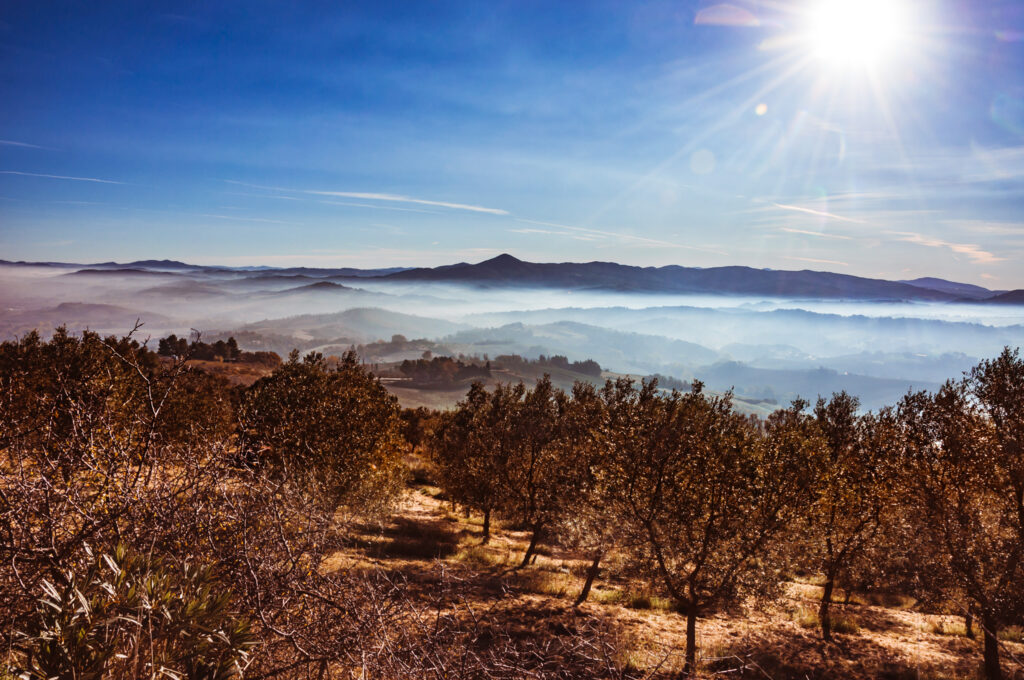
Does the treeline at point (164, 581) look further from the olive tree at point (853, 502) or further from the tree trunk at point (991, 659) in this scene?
the tree trunk at point (991, 659)

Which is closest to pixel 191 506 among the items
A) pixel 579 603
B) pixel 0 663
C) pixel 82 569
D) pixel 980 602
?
pixel 82 569

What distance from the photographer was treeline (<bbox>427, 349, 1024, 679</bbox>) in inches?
679

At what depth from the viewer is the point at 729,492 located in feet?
56.8

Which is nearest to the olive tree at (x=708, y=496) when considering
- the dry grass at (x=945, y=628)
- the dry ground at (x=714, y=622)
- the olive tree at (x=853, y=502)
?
the dry ground at (x=714, y=622)

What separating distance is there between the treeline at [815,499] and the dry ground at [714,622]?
148 cm

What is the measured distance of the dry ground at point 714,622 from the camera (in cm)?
1897

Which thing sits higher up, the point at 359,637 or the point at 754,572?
the point at 359,637

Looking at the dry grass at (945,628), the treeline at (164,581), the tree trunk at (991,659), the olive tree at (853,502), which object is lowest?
the dry grass at (945,628)

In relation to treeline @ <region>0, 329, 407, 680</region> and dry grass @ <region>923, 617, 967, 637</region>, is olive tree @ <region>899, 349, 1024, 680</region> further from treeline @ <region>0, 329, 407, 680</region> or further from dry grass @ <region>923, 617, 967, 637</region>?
treeline @ <region>0, 329, 407, 680</region>

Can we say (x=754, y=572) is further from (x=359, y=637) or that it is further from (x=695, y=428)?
(x=359, y=637)

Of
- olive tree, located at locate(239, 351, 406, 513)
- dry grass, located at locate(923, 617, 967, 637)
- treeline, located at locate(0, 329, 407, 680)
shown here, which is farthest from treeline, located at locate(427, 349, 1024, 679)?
treeline, located at locate(0, 329, 407, 680)

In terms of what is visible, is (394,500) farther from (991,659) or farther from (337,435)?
(991,659)

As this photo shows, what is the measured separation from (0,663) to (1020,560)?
85.2 feet

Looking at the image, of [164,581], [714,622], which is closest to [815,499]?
[714,622]
